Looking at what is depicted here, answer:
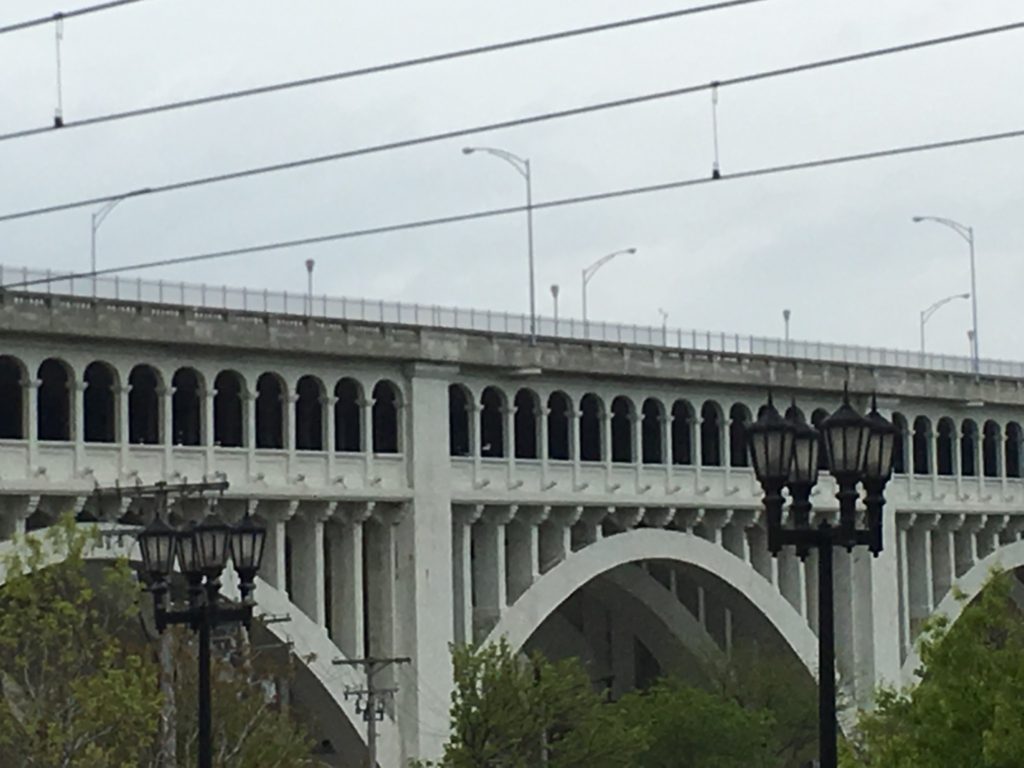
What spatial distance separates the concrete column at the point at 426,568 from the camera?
71.8m

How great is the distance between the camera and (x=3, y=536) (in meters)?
61.7

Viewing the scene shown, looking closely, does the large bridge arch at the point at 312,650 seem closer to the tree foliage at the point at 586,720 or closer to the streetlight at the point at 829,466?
the tree foliage at the point at 586,720

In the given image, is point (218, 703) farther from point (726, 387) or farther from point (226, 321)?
point (726, 387)

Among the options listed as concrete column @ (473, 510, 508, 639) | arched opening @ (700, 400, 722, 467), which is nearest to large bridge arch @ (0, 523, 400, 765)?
concrete column @ (473, 510, 508, 639)

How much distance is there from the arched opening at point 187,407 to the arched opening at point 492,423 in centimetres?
1199

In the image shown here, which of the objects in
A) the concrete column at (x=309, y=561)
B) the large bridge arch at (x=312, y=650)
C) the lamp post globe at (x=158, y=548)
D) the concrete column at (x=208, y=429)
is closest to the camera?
the lamp post globe at (x=158, y=548)

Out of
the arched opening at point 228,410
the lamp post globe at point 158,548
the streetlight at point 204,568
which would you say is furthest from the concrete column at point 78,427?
the lamp post globe at point 158,548

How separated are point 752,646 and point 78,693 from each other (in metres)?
44.1

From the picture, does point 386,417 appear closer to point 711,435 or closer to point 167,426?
point 167,426

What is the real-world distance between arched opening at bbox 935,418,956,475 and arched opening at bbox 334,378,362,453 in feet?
102

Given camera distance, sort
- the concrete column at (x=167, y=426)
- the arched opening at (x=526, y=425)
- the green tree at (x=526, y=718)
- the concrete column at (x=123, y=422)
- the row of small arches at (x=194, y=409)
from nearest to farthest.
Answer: the row of small arches at (x=194, y=409), the concrete column at (x=123, y=422), the concrete column at (x=167, y=426), the green tree at (x=526, y=718), the arched opening at (x=526, y=425)

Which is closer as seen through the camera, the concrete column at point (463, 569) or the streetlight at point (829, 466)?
the streetlight at point (829, 466)

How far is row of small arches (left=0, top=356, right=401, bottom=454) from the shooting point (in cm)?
6269

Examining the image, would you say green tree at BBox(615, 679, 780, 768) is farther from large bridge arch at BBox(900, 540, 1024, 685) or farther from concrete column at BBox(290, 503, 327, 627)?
concrete column at BBox(290, 503, 327, 627)
